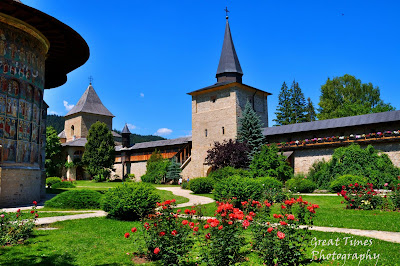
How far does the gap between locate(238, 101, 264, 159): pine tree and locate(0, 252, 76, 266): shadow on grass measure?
75.7 feet

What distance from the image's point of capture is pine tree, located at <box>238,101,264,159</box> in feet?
92.1

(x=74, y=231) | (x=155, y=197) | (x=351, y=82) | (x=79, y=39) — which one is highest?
(x=351, y=82)

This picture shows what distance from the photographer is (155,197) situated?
9.95 meters

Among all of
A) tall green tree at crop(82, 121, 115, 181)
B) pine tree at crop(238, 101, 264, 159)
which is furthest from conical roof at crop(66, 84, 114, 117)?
pine tree at crop(238, 101, 264, 159)

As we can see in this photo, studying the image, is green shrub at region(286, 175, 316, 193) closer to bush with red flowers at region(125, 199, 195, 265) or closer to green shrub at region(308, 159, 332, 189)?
green shrub at region(308, 159, 332, 189)

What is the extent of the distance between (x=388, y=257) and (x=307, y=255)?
1.29 meters

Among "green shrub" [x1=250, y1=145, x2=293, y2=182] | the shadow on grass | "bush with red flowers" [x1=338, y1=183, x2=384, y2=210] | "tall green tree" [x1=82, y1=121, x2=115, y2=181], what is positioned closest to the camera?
the shadow on grass

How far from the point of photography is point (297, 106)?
47188mm

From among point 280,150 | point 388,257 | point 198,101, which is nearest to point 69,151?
point 198,101

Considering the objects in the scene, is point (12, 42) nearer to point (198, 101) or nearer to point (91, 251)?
point (91, 251)

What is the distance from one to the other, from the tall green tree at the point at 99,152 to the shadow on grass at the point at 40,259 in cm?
3140

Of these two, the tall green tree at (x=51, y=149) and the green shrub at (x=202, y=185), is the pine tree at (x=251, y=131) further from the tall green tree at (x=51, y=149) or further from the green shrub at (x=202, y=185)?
the tall green tree at (x=51, y=149)

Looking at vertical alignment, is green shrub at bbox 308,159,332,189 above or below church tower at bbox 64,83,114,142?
below

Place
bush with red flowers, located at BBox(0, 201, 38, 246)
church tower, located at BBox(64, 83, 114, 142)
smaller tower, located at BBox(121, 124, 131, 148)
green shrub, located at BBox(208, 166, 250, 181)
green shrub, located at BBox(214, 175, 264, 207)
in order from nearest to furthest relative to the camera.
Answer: bush with red flowers, located at BBox(0, 201, 38, 246) → green shrub, located at BBox(214, 175, 264, 207) → green shrub, located at BBox(208, 166, 250, 181) → smaller tower, located at BBox(121, 124, 131, 148) → church tower, located at BBox(64, 83, 114, 142)
